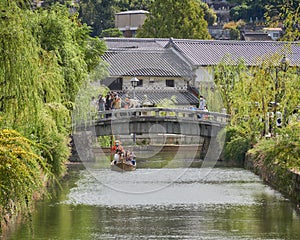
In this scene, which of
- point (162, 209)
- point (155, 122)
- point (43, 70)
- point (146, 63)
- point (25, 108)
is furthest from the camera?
point (146, 63)

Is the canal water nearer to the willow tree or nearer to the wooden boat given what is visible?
the wooden boat

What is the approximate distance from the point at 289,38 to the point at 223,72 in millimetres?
21501

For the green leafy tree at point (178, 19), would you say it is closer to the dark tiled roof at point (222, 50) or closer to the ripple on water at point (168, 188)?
the dark tiled roof at point (222, 50)

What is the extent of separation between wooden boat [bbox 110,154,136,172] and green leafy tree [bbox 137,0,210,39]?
97.6 feet

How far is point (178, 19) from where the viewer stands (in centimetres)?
6712

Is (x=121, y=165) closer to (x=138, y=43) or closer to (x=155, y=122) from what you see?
(x=155, y=122)

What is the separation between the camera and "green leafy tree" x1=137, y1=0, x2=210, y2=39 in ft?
218

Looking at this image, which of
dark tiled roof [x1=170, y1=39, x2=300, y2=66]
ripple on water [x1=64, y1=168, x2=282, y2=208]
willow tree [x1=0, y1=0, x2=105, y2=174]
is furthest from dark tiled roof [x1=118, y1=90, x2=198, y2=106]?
ripple on water [x1=64, y1=168, x2=282, y2=208]

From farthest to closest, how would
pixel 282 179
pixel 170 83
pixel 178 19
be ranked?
pixel 178 19 → pixel 170 83 → pixel 282 179

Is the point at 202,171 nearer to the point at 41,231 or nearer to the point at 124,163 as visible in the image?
the point at 124,163

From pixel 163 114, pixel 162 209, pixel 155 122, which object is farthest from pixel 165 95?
pixel 162 209

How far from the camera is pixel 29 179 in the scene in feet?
57.0

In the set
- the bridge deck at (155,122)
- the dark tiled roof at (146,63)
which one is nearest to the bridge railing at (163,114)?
the bridge deck at (155,122)

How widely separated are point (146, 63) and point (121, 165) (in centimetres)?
2029
